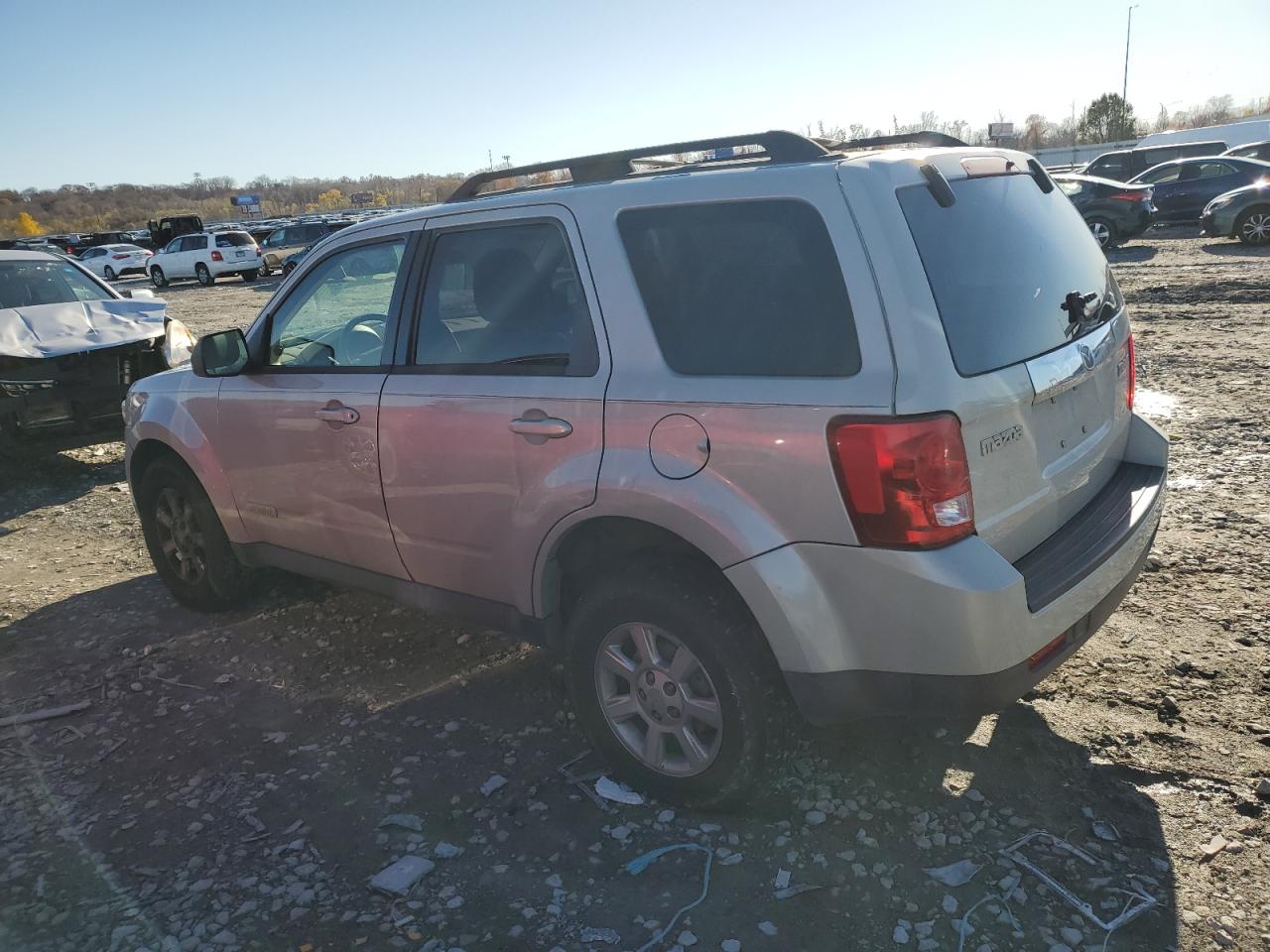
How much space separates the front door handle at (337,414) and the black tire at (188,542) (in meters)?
1.29

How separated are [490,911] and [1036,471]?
6.62ft

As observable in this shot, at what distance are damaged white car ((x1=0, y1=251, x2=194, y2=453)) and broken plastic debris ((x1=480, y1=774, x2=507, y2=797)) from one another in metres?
5.90

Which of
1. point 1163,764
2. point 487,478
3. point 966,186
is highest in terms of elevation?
point 966,186

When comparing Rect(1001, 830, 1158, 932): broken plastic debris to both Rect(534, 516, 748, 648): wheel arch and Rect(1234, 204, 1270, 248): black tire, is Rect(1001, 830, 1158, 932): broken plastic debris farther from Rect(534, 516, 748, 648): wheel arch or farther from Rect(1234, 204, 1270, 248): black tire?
Rect(1234, 204, 1270, 248): black tire

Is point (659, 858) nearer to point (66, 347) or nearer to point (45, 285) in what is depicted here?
point (66, 347)

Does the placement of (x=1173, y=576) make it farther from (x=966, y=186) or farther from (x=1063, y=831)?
(x=966, y=186)

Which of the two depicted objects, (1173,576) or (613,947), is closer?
(613,947)

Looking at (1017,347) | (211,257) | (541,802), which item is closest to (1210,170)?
(1017,347)

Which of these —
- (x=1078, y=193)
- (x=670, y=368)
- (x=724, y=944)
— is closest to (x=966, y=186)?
(x=670, y=368)

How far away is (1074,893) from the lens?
2.66m

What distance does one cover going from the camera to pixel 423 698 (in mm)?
4070

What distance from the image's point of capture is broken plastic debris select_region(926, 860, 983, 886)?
274cm

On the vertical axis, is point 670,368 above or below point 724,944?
above

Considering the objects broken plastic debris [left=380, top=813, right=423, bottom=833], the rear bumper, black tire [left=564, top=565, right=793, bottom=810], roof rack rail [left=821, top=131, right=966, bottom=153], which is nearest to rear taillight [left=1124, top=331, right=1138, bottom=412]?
the rear bumper
